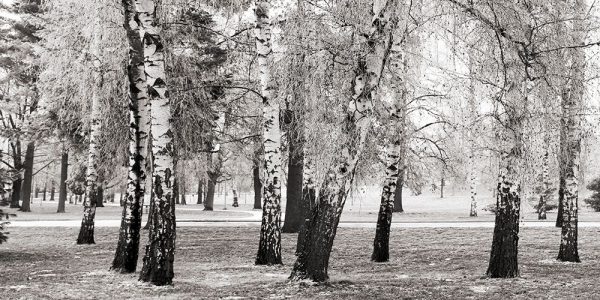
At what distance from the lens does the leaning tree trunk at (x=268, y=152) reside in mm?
10984

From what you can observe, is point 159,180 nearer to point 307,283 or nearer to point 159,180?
point 159,180

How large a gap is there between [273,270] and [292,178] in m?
8.41

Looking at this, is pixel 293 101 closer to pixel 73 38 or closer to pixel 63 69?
pixel 73 38

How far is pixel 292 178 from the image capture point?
18.9 metres

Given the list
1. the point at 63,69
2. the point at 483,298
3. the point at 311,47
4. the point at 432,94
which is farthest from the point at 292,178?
the point at 483,298

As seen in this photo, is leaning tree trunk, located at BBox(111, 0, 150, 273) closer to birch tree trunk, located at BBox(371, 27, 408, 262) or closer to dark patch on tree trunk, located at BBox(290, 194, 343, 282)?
dark patch on tree trunk, located at BBox(290, 194, 343, 282)

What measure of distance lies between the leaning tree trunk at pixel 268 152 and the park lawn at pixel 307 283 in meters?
0.51

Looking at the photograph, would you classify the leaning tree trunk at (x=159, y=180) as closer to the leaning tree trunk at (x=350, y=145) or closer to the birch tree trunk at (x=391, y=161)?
the leaning tree trunk at (x=350, y=145)

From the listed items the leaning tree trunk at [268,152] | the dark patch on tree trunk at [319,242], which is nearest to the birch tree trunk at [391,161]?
the leaning tree trunk at [268,152]

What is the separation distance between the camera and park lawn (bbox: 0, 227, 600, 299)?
809cm

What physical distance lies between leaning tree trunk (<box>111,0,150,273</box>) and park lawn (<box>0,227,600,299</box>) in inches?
26.4

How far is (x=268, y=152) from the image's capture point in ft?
36.0

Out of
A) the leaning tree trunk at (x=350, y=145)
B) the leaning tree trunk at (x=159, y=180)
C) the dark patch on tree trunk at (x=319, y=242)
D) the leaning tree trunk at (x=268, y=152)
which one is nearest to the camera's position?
the leaning tree trunk at (x=350, y=145)

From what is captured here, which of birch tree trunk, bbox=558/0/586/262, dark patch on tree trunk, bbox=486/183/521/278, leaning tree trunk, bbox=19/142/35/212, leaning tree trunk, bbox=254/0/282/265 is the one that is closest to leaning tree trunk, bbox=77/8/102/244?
leaning tree trunk, bbox=254/0/282/265
